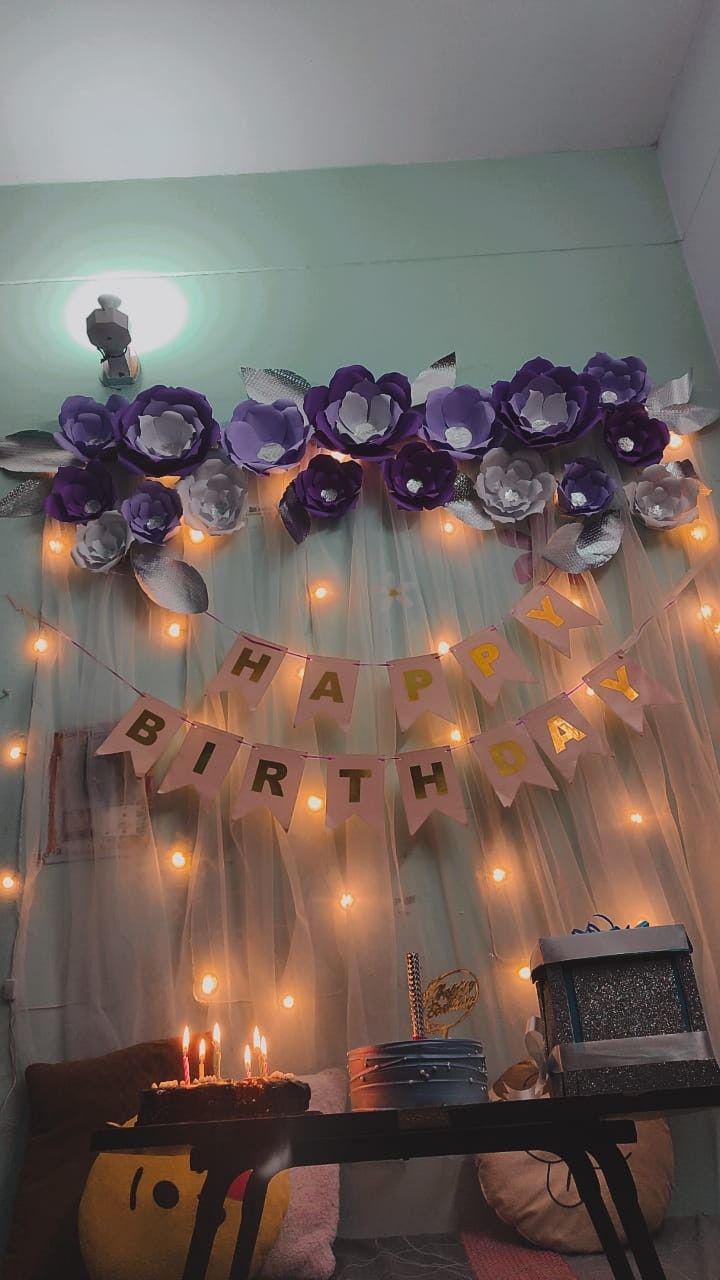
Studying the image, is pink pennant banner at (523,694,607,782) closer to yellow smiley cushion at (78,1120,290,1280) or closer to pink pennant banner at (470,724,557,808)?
pink pennant banner at (470,724,557,808)

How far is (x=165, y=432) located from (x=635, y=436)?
121 centimetres

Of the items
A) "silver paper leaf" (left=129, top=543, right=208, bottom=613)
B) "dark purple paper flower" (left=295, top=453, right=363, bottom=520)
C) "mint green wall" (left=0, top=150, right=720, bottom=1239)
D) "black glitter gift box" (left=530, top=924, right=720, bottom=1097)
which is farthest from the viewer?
"mint green wall" (left=0, top=150, right=720, bottom=1239)

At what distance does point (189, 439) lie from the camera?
2.39 metres

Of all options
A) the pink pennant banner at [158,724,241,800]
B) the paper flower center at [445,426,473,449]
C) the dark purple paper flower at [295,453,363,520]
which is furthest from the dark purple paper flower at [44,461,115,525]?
the paper flower center at [445,426,473,449]

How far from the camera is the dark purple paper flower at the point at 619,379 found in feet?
8.29

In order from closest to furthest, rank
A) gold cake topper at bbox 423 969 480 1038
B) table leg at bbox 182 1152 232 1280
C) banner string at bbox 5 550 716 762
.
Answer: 1. table leg at bbox 182 1152 232 1280
2. gold cake topper at bbox 423 969 480 1038
3. banner string at bbox 5 550 716 762

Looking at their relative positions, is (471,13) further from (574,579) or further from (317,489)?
(574,579)

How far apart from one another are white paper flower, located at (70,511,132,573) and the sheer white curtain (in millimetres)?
56

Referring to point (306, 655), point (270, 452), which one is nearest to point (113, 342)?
point (270, 452)

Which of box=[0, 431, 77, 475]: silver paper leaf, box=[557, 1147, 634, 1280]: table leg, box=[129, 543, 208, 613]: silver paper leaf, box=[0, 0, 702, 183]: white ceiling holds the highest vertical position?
box=[0, 0, 702, 183]: white ceiling

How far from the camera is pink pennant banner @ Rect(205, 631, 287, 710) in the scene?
2.09 meters

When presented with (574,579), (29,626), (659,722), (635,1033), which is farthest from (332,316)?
(635,1033)

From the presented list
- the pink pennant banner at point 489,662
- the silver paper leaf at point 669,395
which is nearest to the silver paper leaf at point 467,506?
the pink pennant banner at point 489,662

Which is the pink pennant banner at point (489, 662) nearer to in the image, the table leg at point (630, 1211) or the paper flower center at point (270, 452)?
the paper flower center at point (270, 452)
